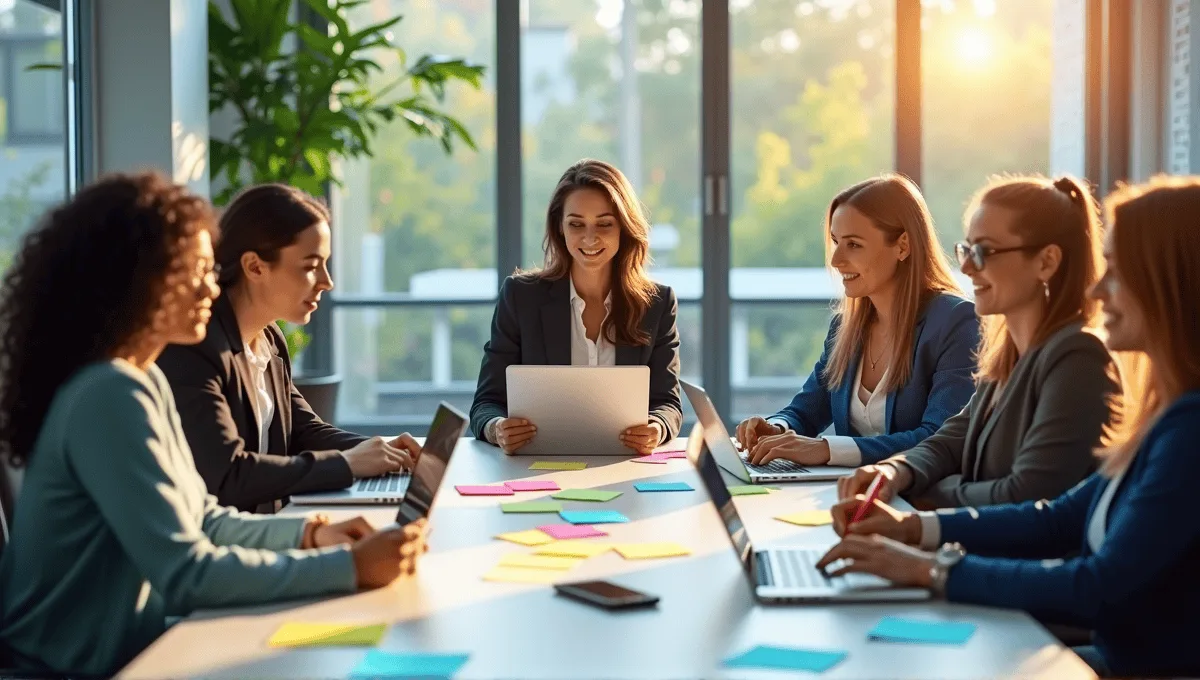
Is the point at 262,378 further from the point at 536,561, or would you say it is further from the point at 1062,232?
the point at 1062,232

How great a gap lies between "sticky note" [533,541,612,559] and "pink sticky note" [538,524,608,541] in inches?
1.7

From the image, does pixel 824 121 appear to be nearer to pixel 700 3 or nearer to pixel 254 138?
pixel 700 3

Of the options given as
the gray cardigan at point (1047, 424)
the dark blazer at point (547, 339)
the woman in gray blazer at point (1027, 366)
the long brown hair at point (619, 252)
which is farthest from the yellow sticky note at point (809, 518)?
the long brown hair at point (619, 252)

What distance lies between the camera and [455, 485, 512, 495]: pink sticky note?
2572 mm

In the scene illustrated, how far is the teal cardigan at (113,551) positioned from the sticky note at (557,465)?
1052 mm

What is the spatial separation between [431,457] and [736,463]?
0.67 m

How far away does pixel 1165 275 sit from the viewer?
180 cm

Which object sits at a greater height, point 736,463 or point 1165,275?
point 1165,275

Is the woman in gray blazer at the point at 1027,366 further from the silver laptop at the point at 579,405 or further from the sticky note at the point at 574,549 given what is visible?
the silver laptop at the point at 579,405

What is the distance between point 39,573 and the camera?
5.98 feet

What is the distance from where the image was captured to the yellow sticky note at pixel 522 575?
6.19ft

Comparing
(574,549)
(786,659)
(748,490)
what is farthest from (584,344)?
(786,659)

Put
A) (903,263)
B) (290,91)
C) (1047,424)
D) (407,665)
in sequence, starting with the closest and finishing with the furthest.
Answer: (407,665) → (1047,424) → (903,263) → (290,91)

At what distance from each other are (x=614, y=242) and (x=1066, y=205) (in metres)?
1.37
